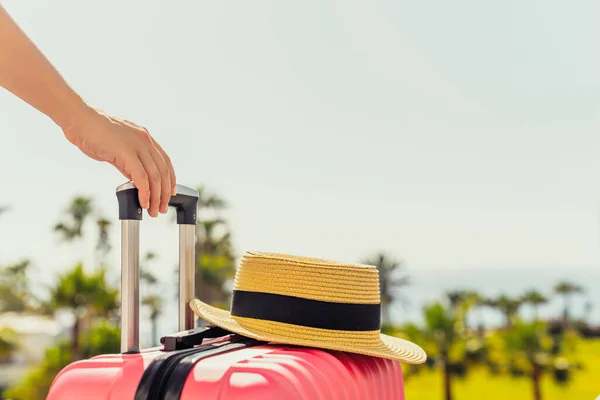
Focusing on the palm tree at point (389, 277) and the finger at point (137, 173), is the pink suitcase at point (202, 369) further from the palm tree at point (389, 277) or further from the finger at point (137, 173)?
the palm tree at point (389, 277)

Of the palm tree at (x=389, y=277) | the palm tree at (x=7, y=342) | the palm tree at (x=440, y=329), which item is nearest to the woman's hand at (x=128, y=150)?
the palm tree at (x=7, y=342)

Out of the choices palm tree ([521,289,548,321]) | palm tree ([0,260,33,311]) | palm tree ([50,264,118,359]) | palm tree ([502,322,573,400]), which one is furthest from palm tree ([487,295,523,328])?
palm tree ([0,260,33,311])

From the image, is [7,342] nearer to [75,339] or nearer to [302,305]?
[75,339]

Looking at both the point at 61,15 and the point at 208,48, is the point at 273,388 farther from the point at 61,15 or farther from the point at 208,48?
the point at 208,48

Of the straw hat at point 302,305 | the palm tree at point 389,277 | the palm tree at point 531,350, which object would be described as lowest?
the palm tree at point 531,350

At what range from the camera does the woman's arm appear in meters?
0.76

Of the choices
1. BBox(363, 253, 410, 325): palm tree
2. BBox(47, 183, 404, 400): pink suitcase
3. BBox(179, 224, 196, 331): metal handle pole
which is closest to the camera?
BBox(47, 183, 404, 400): pink suitcase

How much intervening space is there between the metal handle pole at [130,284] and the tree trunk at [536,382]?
21.2 metres

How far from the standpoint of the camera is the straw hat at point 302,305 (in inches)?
36.2

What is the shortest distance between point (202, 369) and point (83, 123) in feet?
0.98

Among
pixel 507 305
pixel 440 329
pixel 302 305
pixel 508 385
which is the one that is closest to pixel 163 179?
pixel 302 305

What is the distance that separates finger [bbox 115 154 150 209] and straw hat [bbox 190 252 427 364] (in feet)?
0.57

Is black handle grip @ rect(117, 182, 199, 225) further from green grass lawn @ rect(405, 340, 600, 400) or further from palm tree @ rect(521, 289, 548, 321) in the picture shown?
palm tree @ rect(521, 289, 548, 321)

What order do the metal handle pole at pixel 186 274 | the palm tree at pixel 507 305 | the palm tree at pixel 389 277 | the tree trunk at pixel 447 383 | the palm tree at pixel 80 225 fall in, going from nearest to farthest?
the metal handle pole at pixel 186 274 < the tree trunk at pixel 447 383 < the palm tree at pixel 80 225 < the palm tree at pixel 507 305 < the palm tree at pixel 389 277
